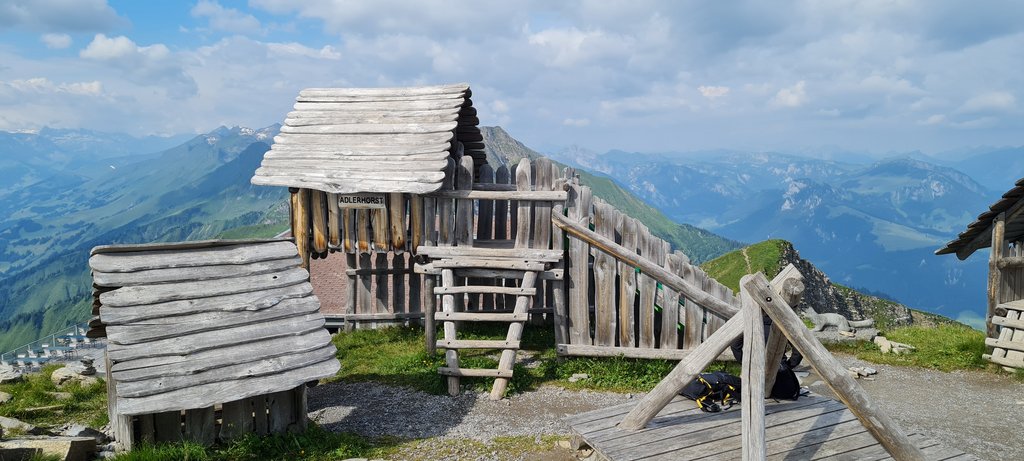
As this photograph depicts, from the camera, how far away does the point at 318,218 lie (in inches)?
521

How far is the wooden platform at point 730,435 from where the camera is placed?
6.45m

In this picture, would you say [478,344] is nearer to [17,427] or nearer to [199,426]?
[199,426]

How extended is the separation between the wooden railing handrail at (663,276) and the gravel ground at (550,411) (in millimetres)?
2016

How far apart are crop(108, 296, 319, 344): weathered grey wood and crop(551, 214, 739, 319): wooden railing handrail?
5.06 meters

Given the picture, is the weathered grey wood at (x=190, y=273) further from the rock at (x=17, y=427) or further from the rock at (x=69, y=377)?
the rock at (x=69, y=377)

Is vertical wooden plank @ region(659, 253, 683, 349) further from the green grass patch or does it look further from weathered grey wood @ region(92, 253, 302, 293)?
weathered grey wood @ region(92, 253, 302, 293)

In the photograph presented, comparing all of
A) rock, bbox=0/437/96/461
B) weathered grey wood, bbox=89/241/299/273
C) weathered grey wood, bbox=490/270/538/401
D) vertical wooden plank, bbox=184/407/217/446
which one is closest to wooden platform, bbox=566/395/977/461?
weathered grey wood, bbox=490/270/538/401

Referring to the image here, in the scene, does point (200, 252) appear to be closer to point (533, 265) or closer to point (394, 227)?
point (394, 227)

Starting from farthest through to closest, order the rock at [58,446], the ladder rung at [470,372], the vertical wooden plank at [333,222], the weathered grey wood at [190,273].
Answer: the vertical wooden plank at [333,222] → the ladder rung at [470,372] → the weathered grey wood at [190,273] → the rock at [58,446]

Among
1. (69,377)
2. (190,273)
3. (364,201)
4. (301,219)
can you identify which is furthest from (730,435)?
(69,377)

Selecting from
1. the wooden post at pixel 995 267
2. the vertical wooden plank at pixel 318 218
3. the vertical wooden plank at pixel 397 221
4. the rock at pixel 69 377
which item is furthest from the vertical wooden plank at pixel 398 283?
the wooden post at pixel 995 267

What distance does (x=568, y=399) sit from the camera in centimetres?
1016

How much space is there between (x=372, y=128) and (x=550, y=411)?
7.27 meters

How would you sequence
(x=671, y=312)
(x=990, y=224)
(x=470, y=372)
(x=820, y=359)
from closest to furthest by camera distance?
(x=820, y=359), (x=470, y=372), (x=671, y=312), (x=990, y=224)
